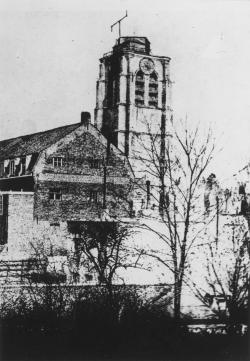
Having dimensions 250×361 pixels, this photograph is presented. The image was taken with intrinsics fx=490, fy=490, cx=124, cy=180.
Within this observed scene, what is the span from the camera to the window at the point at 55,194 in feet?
77.8

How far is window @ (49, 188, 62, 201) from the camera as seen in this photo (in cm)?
2370

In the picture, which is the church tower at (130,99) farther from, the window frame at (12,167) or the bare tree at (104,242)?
the bare tree at (104,242)

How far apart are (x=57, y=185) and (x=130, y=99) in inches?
341

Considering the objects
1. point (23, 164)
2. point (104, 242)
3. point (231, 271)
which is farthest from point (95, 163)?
point (231, 271)

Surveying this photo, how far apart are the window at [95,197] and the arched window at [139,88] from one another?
30.7ft

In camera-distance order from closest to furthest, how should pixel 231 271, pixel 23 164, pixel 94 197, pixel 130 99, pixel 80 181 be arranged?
pixel 231 271 → pixel 94 197 → pixel 80 181 → pixel 23 164 → pixel 130 99

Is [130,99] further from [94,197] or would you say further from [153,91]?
[94,197]

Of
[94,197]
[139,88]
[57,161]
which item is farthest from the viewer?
[139,88]

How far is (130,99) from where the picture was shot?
101ft

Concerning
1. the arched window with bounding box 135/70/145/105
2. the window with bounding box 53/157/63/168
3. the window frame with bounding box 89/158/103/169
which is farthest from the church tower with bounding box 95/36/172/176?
the window with bounding box 53/157/63/168

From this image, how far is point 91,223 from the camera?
22297 mm

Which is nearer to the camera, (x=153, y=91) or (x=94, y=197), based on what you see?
(x=94, y=197)

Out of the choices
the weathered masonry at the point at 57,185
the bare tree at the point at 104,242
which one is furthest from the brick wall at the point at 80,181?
the bare tree at the point at 104,242

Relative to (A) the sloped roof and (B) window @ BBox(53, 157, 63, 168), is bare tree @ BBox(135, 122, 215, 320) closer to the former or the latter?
(B) window @ BBox(53, 157, 63, 168)
